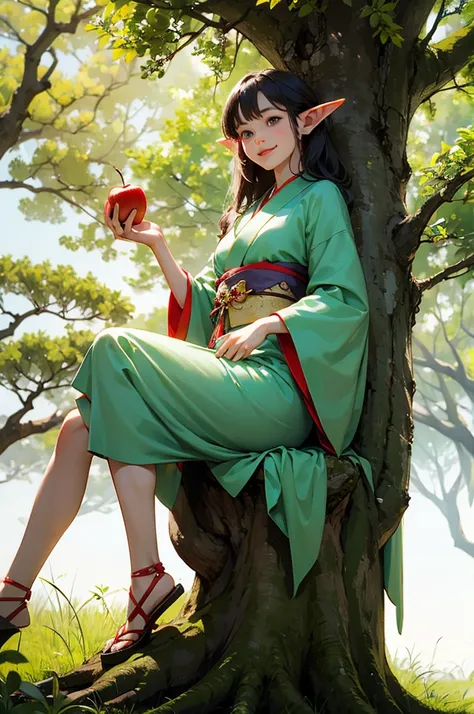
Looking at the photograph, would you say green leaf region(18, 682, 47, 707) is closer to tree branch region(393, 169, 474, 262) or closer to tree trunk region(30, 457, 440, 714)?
tree trunk region(30, 457, 440, 714)

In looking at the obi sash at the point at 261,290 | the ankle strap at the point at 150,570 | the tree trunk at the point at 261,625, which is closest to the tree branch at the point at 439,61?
the obi sash at the point at 261,290

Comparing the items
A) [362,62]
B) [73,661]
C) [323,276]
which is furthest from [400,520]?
Answer: [362,62]

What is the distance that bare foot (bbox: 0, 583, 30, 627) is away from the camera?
2.38 metres

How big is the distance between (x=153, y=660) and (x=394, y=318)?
55.8 inches

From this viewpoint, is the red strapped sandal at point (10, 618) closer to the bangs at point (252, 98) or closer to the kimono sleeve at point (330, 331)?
the kimono sleeve at point (330, 331)

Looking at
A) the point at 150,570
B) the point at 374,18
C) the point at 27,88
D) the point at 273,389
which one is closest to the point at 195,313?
the point at 273,389

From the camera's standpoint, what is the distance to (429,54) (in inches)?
138

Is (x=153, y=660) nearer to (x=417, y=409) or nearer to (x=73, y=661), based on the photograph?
(x=73, y=661)

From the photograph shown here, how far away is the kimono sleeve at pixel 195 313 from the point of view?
297cm

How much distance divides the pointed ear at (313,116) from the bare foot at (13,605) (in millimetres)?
1757

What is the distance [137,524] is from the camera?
2350 millimetres

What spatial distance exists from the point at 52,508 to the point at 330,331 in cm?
98

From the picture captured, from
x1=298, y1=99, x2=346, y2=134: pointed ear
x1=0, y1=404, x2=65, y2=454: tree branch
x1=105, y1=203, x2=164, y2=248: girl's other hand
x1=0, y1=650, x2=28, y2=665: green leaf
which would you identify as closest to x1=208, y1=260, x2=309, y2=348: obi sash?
x1=105, y1=203, x2=164, y2=248: girl's other hand

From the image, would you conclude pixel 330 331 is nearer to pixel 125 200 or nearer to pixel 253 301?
pixel 253 301
